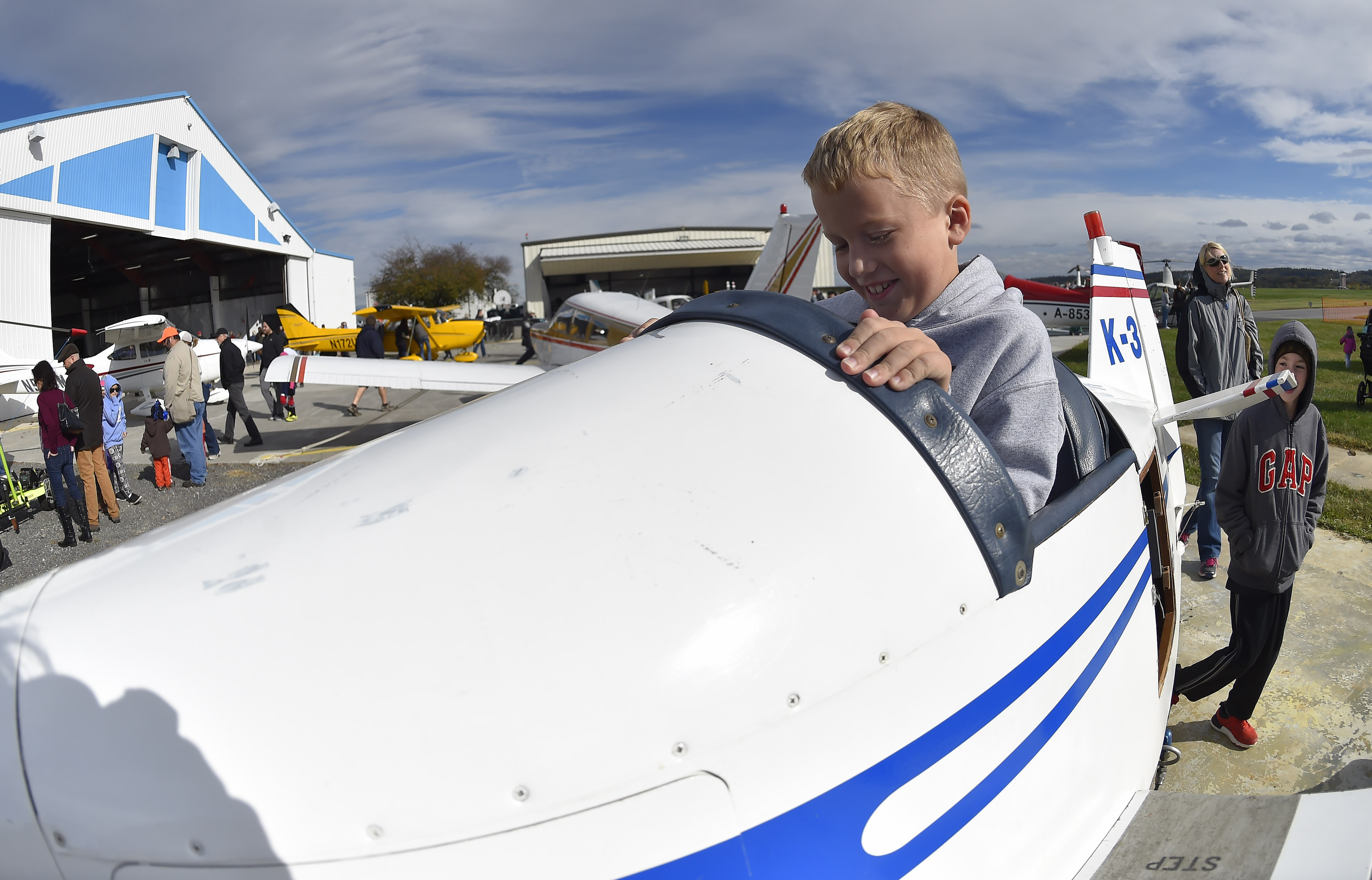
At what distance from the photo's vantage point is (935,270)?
4.37 feet

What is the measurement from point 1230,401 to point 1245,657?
124 cm

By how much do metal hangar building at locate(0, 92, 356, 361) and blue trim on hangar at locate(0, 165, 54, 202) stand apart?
0.03 m

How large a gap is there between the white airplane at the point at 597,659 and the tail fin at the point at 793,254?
1466cm

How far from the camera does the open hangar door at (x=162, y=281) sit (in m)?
29.1

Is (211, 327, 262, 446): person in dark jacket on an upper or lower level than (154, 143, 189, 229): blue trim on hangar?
lower

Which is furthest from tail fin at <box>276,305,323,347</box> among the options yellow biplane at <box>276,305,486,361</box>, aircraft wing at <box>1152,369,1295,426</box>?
aircraft wing at <box>1152,369,1295,426</box>

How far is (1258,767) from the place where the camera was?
2861 mm

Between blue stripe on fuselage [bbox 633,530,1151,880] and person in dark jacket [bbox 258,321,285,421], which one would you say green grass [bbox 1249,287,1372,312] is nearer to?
person in dark jacket [bbox 258,321,285,421]

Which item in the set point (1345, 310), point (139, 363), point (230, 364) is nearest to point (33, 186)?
point (139, 363)

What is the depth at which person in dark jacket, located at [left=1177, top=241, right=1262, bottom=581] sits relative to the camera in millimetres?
4629

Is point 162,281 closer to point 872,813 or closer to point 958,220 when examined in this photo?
point 958,220

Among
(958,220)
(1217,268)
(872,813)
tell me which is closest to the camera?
(872,813)

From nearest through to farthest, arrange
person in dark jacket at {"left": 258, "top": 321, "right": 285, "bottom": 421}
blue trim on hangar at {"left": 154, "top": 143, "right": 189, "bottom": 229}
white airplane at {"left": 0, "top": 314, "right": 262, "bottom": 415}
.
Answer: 1. person in dark jacket at {"left": 258, "top": 321, "right": 285, "bottom": 421}
2. white airplane at {"left": 0, "top": 314, "right": 262, "bottom": 415}
3. blue trim on hangar at {"left": 154, "top": 143, "right": 189, "bottom": 229}

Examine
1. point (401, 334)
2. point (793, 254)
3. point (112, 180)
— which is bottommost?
point (401, 334)
